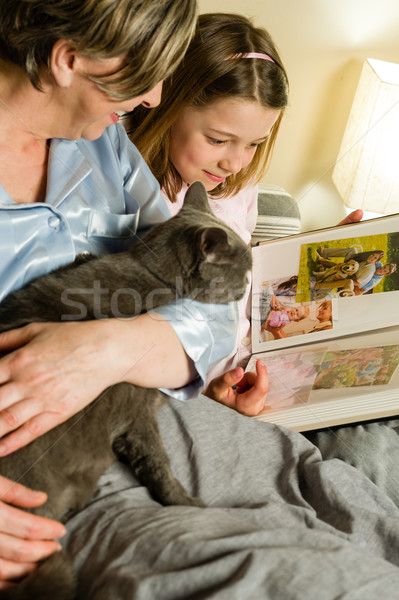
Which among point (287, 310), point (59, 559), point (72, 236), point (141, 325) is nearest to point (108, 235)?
point (72, 236)

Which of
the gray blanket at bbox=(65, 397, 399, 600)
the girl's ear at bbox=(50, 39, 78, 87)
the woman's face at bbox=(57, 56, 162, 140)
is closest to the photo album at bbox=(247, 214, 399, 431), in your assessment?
the gray blanket at bbox=(65, 397, 399, 600)

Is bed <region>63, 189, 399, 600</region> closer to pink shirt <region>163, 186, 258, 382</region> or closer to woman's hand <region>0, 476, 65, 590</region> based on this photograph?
woman's hand <region>0, 476, 65, 590</region>

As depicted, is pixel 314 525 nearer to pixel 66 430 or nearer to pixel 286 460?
pixel 286 460

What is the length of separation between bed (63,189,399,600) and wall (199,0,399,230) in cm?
167

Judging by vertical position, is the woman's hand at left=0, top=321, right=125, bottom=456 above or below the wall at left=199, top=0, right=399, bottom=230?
below

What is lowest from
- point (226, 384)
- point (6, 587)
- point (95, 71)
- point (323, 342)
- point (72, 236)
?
point (6, 587)

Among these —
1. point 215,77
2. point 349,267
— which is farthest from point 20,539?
point 215,77

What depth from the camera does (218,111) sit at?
1.49m

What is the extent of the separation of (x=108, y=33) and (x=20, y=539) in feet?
2.78

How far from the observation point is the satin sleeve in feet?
3.62

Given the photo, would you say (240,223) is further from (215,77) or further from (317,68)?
(317,68)

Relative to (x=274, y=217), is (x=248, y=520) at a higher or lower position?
lower

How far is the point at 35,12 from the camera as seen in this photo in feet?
2.96

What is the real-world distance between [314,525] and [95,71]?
0.91 metres
